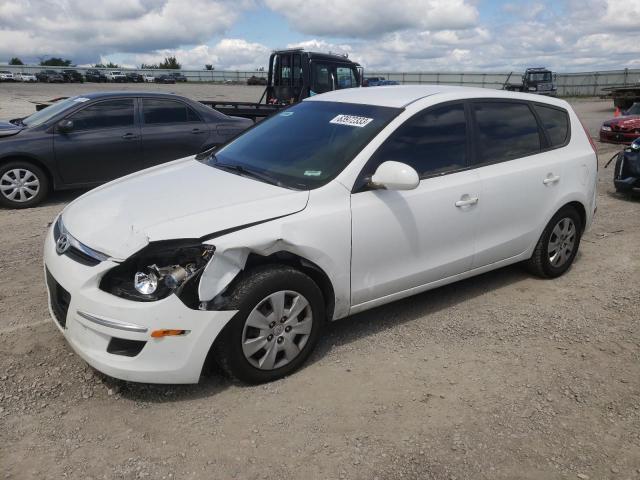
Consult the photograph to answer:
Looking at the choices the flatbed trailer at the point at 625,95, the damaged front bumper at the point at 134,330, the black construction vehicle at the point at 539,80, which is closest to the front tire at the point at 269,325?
the damaged front bumper at the point at 134,330

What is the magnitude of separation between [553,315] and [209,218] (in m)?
2.85

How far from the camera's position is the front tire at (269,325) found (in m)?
2.91

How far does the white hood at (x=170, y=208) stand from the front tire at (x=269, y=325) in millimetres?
350

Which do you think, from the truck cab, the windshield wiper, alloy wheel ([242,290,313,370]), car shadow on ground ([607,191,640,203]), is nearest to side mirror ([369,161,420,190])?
the windshield wiper

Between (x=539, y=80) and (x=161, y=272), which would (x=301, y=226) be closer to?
(x=161, y=272)

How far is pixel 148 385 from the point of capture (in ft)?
10.4

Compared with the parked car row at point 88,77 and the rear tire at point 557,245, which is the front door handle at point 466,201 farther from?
the parked car row at point 88,77

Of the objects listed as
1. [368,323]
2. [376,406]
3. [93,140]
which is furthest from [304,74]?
[376,406]

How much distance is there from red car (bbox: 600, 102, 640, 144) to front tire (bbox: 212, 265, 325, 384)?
1349 cm

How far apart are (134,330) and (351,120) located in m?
2.01

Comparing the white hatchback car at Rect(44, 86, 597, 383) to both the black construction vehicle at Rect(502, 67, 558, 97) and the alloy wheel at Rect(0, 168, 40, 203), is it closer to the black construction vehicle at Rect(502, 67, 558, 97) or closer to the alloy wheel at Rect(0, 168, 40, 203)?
the alloy wheel at Rect(0, 168, 40, 203)

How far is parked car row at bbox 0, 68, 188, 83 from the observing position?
53.8m

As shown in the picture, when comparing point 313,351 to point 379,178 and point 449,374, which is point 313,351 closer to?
point 449,374

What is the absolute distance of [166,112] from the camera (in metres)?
8.02
